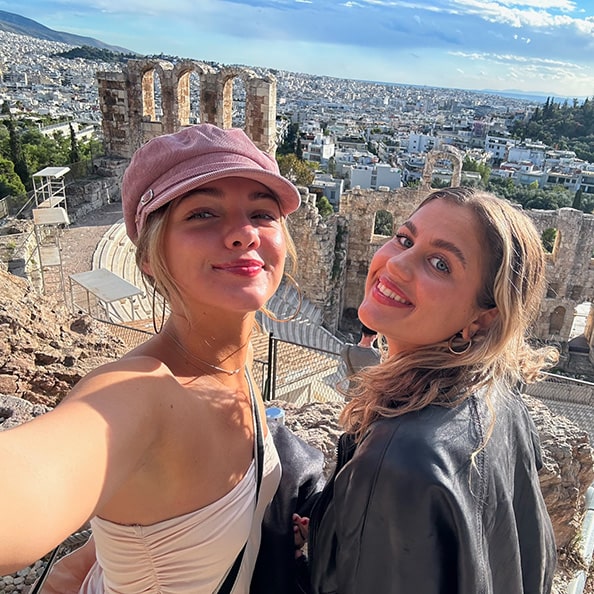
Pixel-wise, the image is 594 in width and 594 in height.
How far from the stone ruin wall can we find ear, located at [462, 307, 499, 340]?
11.7 meters

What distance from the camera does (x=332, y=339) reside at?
38.2ft

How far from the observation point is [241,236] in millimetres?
1394

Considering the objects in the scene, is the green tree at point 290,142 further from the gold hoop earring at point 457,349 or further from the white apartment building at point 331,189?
the gold hoop earring at point 457,349

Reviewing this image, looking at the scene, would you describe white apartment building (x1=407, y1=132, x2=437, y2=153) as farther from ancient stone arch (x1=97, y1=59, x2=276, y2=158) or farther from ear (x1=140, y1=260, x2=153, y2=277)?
ear (x1=140, y1=260, x2=153, y2=277)

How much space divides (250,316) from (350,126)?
310ft

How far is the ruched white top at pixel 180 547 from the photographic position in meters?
1.23

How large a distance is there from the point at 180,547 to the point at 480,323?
3.27 ft

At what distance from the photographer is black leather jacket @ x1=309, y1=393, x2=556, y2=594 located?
3.77 ft

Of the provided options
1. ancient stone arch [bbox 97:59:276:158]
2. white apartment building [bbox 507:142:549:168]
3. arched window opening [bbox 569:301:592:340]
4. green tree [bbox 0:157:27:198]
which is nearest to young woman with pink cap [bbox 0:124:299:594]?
ancient stone arch [bbox 97:59:276:158]

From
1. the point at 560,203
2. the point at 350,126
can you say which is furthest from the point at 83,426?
the point at 350,126

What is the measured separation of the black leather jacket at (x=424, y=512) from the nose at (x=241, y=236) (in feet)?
1.88

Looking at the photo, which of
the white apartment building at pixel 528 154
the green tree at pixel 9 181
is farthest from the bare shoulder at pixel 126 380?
the white apartment building at pixel 528 154

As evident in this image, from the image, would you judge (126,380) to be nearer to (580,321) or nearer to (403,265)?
(403,265)

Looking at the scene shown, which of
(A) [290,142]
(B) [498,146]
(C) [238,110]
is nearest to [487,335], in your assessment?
(A) [290,142]
